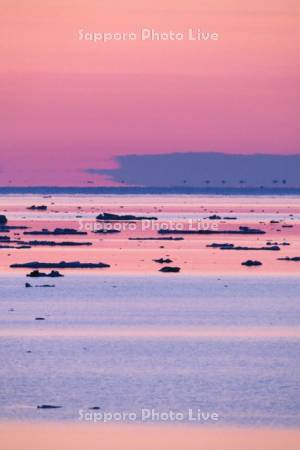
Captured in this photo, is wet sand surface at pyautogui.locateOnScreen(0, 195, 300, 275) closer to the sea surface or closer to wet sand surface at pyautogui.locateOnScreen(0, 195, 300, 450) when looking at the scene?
wet sand surface at pyautogui.locateOnScreen(0, 195, 300, 450)

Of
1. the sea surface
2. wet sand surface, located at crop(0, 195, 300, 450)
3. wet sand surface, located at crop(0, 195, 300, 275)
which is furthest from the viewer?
wet sand surface, located at crop(0, 195, 300, 275)

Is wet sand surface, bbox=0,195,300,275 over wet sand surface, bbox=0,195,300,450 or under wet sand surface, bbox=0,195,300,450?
over

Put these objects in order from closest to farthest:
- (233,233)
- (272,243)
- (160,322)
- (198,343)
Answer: (198,343), (160,322), (272,243), (233,233)

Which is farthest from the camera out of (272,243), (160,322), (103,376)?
(272,243)

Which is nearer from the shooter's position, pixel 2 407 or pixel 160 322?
pixel 2 407

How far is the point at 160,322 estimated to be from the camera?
89.4 ft

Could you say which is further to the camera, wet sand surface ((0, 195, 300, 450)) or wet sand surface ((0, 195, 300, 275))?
wet sand surface ((0, 195, 300, 275))

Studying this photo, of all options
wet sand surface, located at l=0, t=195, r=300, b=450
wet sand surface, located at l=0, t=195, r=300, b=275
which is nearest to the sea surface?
wet sand surface, located at l=0, t=195, r=300, b=450

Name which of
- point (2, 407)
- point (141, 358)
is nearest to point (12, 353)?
point (141, 358)

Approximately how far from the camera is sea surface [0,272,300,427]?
18.7 m

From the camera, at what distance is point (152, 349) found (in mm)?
23359

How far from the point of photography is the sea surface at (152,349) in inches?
736

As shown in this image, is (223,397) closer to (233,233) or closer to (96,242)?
(96,242)

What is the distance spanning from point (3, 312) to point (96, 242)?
25.2 meters
